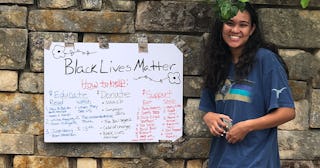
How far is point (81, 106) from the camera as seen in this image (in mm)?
3373

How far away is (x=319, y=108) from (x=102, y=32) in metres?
1.68

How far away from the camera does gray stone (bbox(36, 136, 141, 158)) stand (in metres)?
3.42

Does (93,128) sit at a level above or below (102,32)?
below

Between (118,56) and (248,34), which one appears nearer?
(248,34)

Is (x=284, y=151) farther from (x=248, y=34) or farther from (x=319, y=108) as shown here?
(x=248, y=34)

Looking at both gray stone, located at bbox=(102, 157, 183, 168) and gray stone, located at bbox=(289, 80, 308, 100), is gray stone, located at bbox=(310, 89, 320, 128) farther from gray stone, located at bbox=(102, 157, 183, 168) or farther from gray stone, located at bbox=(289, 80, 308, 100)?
gray stone, located at bbox=(102, 157, 183, 168)

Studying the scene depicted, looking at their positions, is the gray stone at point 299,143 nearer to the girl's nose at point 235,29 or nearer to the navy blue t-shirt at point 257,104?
the navy blue t-shirt at point 257,104

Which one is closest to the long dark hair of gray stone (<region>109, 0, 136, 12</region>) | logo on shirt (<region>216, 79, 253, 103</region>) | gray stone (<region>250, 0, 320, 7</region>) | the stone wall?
logo on shirt (<region>216, 79, 253, 103</region>)

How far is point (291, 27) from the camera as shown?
3.41 m

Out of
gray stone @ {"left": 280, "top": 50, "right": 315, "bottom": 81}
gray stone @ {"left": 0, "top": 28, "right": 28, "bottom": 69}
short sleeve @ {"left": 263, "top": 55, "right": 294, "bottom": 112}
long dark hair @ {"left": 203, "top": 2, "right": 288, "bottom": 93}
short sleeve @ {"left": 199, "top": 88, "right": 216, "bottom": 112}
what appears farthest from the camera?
gray stone @ {"left": 280, "top": 50, "right": 315, "bottom": 81}

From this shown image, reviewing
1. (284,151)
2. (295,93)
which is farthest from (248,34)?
(284,151)

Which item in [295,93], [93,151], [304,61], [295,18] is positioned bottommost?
[93,151]

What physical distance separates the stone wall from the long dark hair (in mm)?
414

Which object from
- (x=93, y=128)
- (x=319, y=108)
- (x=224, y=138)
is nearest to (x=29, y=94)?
(x=93, y=128)
